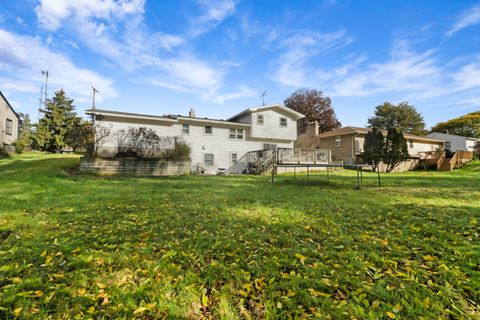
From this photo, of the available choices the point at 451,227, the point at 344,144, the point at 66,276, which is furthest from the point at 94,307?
the point at 344,144

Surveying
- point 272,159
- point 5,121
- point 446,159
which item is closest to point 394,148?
point 446,159

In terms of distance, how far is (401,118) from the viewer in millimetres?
42812

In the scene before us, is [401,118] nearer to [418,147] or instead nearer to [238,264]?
[418,147]

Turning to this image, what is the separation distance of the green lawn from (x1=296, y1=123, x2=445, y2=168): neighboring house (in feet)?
70.8

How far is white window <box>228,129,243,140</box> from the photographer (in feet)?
66.7

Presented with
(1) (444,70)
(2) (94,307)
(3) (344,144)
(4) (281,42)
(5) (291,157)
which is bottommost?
(2) (94,307)

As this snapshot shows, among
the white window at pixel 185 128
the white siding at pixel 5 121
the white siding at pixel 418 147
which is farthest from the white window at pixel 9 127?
the white siding at pixel 418 147

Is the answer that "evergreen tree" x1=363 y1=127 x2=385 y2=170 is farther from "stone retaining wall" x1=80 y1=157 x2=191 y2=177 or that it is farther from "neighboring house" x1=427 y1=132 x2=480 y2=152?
"neighboring house" x1=427 y1=132 x2=480 y2=152

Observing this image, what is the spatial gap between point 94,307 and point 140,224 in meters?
2.20

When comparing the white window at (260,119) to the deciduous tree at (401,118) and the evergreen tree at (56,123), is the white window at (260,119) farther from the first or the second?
the deciduous tree at (401,118)

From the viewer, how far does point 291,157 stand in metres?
19.2

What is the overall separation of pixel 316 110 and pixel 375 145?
16.0 metres

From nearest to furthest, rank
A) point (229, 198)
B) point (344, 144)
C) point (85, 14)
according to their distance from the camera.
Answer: point (229, 198), point (85, 14), point (344, 144)

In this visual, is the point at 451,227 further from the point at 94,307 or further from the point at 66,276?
the point at 66,276
